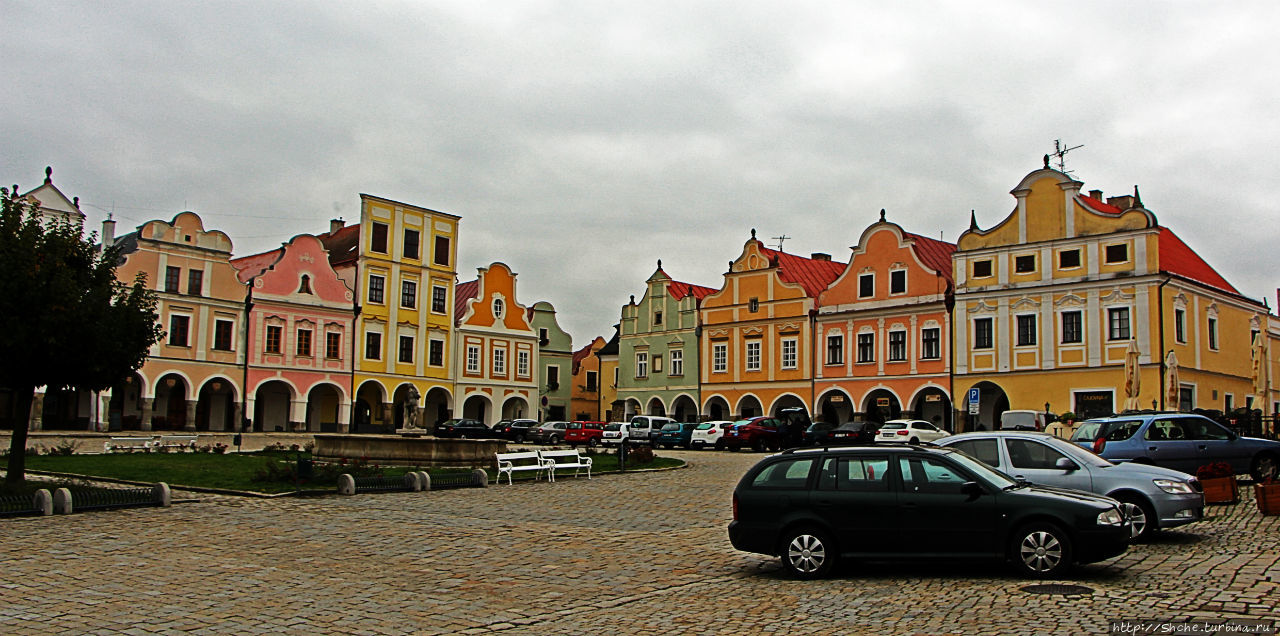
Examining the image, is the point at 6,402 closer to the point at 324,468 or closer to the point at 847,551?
the point at 324,468

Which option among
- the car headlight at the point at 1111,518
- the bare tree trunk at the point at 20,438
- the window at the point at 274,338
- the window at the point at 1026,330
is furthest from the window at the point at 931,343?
the car headlight at the point at 1111,518

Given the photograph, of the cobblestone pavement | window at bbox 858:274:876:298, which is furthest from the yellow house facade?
the cobblestone pavement

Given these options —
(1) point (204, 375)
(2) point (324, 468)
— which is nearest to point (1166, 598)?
Answer: (2) point (324, 468)

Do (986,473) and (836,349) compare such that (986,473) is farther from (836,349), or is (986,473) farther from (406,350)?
(406,350)

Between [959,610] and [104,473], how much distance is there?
22.0m

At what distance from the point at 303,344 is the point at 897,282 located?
104 ft

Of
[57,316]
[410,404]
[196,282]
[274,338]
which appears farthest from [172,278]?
[57,316]

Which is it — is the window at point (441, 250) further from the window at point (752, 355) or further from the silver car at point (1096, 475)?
the silver car at point (1096, 475)

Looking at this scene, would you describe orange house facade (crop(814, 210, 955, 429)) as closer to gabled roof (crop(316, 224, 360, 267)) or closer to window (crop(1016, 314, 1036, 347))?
window (crop(1016, 314, 1036, 347))

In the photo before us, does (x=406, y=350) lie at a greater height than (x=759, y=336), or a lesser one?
lesser

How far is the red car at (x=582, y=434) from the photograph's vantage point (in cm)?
5125

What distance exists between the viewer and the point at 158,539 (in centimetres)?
1478

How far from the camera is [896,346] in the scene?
51.9 meters

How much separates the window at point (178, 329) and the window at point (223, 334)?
1.58 m
